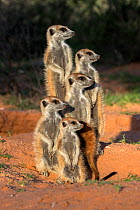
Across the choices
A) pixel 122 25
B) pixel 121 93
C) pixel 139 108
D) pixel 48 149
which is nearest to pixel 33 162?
pixel 48 149

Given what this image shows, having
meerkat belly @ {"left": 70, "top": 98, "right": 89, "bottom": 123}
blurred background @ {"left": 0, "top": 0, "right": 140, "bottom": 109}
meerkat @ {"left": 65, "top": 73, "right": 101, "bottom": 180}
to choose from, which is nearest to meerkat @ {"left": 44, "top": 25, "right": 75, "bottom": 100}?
meerkat @ {"left": 65, "top": 73, "right": 101, "bottom": 180}

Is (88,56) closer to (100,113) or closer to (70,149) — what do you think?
(100,113)

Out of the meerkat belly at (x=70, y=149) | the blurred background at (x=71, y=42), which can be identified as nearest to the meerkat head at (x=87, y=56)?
the meerkat belly at (x=70, y=149)

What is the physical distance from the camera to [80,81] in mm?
5930

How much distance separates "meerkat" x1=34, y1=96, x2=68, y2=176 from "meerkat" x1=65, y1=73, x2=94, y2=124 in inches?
16.2

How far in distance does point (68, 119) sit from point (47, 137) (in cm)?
53

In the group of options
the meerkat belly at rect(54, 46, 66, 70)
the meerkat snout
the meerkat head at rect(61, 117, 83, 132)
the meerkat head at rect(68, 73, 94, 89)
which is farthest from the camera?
the meerkat belly at rect(54, 46, 66, 70)

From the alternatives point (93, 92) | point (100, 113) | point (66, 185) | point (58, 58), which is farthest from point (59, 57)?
point (66, 185)

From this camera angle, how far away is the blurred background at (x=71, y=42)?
12.4m

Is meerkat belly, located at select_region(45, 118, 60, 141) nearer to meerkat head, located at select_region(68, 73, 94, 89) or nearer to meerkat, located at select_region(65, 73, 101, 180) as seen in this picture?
meerkat, located at select_region(65, 73, 101, 180)

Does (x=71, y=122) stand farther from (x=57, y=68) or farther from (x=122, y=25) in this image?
(x=122, y=25)

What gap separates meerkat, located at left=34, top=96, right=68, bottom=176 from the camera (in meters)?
5.52

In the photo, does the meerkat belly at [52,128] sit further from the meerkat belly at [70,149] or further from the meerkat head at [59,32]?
the meerkat head at [59,32]

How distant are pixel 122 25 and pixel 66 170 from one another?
12311 millimetres
